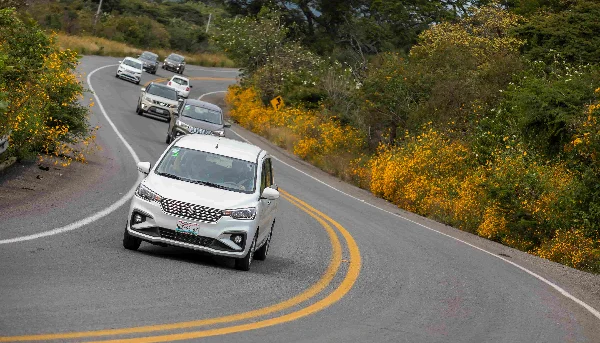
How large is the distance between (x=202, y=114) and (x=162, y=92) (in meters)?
10.4

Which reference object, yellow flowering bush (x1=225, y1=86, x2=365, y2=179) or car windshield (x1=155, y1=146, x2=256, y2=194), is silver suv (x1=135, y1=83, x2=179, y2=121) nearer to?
yellow flowering bush (x1=225, y1=86, x2=365, y2=179)

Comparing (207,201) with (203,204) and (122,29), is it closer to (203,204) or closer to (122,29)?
(203,204)

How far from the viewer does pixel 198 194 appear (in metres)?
12.0

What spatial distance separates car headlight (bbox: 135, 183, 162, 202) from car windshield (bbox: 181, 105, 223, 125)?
20.7 metres

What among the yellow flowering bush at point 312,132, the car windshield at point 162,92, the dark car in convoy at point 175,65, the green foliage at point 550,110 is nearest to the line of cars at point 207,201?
the green foliage at point 550,110

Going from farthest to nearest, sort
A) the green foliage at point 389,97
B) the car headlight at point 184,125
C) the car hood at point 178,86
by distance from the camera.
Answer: the car hood at point 178,86 → the green foliage at point 389,97 → the car headlight at point 184,125

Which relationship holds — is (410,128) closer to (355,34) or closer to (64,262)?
(64,262)

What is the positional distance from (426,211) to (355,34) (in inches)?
1598

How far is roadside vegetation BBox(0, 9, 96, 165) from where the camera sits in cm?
1766

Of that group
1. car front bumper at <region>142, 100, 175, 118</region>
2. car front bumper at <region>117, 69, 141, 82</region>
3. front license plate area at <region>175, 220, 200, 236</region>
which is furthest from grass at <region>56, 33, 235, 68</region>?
front license plate area at <region>175, 220, 200, 236</region>

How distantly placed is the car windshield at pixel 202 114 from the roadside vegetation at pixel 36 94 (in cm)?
908

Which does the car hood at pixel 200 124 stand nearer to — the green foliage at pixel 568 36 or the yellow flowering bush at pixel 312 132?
the yellow flowering bush at pixel 312 132

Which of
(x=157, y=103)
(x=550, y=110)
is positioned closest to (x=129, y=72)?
(x=157, y=103)

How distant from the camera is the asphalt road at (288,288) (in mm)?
8344
